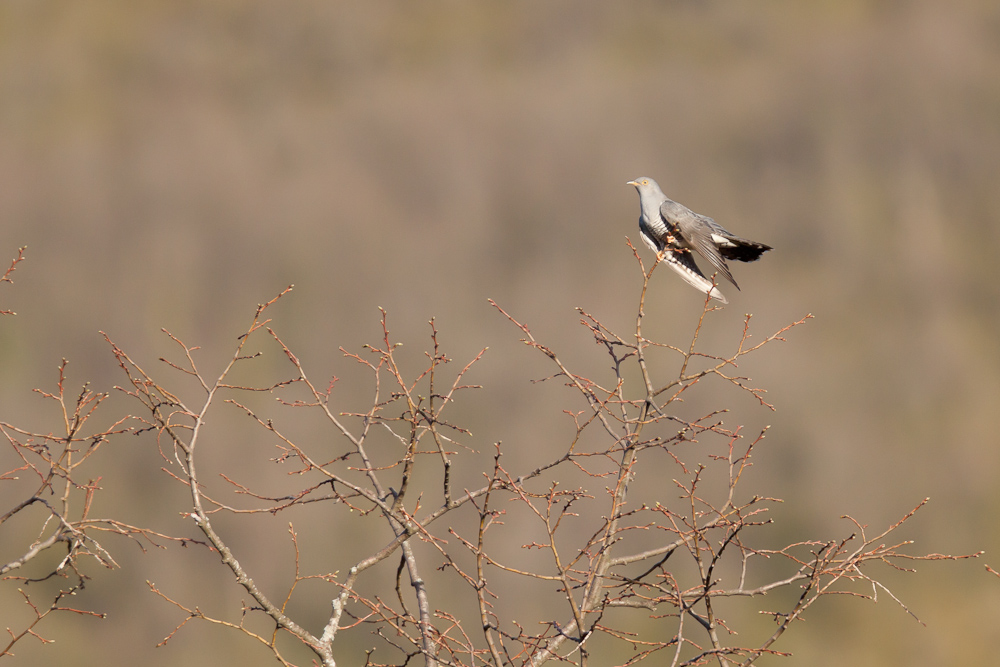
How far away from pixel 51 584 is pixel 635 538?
2010 cm

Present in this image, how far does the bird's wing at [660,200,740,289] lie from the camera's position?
5.77 meters

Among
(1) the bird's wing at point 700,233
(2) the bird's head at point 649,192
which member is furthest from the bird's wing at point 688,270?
(2) the bird's head at point 649,192

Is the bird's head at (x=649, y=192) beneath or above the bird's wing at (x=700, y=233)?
above

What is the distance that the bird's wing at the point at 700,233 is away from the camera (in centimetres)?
577

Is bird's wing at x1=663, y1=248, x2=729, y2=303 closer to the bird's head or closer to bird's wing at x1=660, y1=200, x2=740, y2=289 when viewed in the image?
bird's wing at x1=660, y1=200, x2=740, y2=289

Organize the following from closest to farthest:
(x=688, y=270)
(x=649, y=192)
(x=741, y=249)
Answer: (x=688, y=270) < (x=741, y=249) < (x=649, y=192)

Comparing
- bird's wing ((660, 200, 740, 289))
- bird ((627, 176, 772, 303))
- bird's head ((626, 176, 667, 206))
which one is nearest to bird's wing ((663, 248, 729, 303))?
bird ((627, 176, 772, 303))

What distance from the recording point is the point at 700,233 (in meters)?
5.98

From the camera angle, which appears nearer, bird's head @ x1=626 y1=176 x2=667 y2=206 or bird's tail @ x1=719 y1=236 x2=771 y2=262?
bird's tail @ x1=719 y1=236 x2=771 y2=262

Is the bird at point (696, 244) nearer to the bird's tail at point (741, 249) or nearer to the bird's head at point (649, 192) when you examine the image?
the bird's tail at point (741, 249)

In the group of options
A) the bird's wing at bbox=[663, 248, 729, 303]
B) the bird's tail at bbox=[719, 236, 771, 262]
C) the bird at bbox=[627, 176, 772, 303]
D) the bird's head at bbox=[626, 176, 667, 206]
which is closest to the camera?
the bird's wing at bbox=[663, 248, 729, 303]

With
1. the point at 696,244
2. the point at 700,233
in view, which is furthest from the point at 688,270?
the point at 700,233

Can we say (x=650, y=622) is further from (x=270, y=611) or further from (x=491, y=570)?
(x=270, y=611)

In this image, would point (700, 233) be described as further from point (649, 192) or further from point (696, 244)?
point (649, 192)
